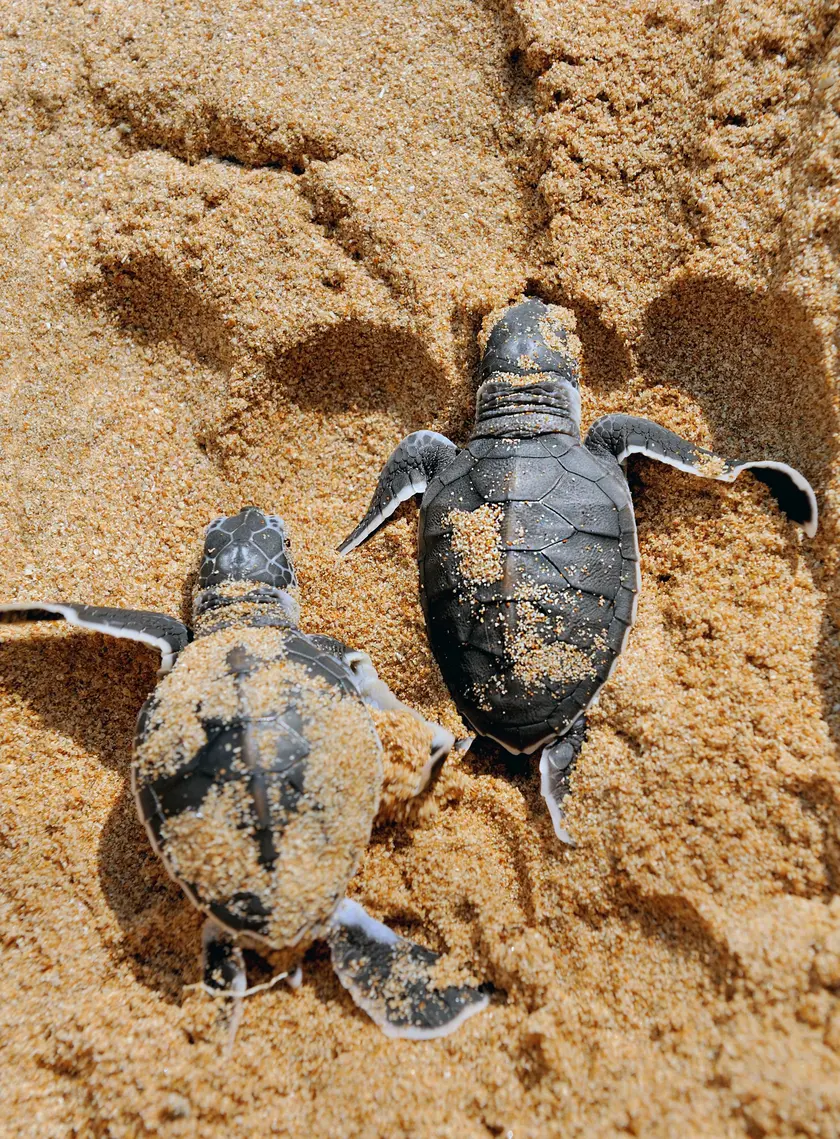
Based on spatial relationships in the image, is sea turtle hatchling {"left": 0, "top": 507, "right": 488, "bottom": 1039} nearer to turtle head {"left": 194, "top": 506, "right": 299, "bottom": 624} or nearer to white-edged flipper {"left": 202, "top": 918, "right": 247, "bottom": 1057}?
white-edged flipper {"left": 202, "top": 918, "right": 247, "bottom": 1057}

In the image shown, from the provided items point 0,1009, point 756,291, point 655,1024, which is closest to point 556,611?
point 655,1024

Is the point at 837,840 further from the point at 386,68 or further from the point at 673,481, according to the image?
the point at 386,68

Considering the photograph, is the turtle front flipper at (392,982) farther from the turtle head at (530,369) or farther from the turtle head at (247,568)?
the turtle head at (530,369)

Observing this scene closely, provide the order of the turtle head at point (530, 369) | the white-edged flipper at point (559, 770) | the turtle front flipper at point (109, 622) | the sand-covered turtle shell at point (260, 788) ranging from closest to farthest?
the sand-covered turtle shell at point (260, 788), the white-edged flipper at point (559, 770), the turtle front flipper at point (109, 622), the turtle head at point (530, 369)

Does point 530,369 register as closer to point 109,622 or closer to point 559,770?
point 559,770

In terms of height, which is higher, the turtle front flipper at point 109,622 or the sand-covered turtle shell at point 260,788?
the turtle front flipper at point 109,622

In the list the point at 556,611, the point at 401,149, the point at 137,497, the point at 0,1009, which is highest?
the point at 401,149

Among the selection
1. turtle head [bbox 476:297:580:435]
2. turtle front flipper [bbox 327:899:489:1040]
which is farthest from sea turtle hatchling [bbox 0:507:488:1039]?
turtle head [bbox 476:297:580:435]

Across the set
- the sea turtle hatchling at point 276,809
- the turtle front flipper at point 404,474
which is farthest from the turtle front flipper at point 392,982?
the turtle front flipper at point 404,474
